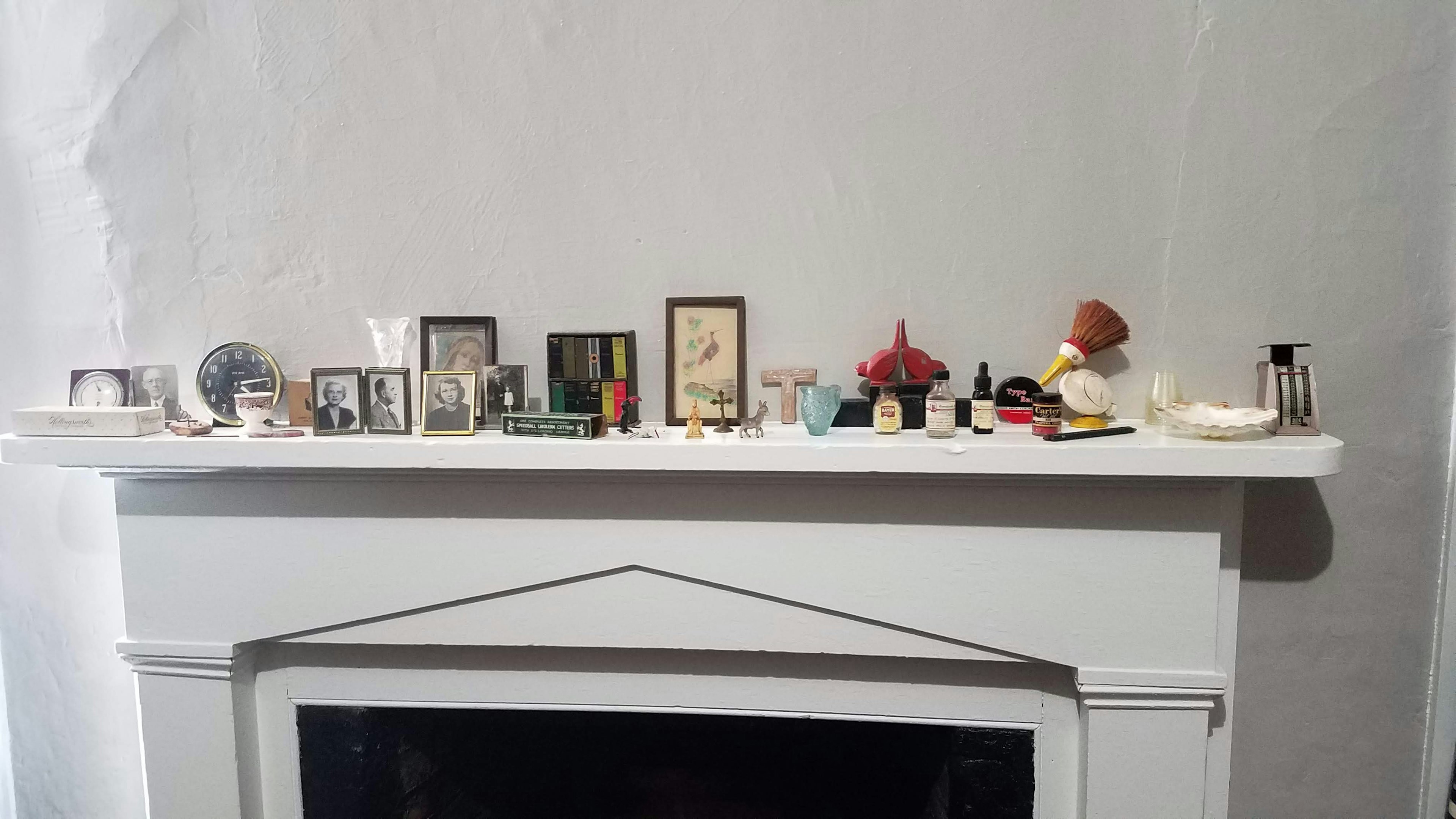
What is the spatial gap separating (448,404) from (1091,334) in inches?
36.6

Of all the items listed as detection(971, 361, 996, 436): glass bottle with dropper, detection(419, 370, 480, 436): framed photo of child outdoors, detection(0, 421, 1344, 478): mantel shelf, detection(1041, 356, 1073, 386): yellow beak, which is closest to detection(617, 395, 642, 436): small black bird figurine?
detection(0, 421, 1344, 478): mantel shelf

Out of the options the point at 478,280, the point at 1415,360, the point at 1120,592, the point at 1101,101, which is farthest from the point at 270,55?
the point at 1415,360

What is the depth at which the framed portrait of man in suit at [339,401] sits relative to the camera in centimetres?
107

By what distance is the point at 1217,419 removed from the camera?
3.06 ft

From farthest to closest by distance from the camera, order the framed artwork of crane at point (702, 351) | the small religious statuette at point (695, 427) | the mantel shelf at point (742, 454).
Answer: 1. the framed artwork of crane at point (702, 351)
2. the small religious statuette at point (695, 427)
3. the mantel shelf at point (742, 454)

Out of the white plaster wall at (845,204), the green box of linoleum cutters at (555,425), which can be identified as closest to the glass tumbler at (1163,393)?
the white plaster wall at (845,204)

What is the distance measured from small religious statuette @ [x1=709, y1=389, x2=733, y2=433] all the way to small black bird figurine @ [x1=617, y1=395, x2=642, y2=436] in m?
0.12

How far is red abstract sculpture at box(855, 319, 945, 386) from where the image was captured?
3.45ft

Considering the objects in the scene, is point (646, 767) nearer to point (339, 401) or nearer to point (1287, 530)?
point (339, 401)

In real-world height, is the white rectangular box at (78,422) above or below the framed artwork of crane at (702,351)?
below

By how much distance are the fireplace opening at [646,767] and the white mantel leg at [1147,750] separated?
0.10 metres

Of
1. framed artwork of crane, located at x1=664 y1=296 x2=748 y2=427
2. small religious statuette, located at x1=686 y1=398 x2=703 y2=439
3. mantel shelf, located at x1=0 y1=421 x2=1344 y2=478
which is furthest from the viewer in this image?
framed artwork of crane, located at x1=664 y1=296 x2=748 y2=427

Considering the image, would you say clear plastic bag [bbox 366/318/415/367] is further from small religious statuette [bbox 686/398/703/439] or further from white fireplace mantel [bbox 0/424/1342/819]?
small religious statuette [bbox 686/398/703/439]

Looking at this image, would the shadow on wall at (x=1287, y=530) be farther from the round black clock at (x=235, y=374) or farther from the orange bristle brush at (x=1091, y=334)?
the round black clock at (x=235, y=374)
